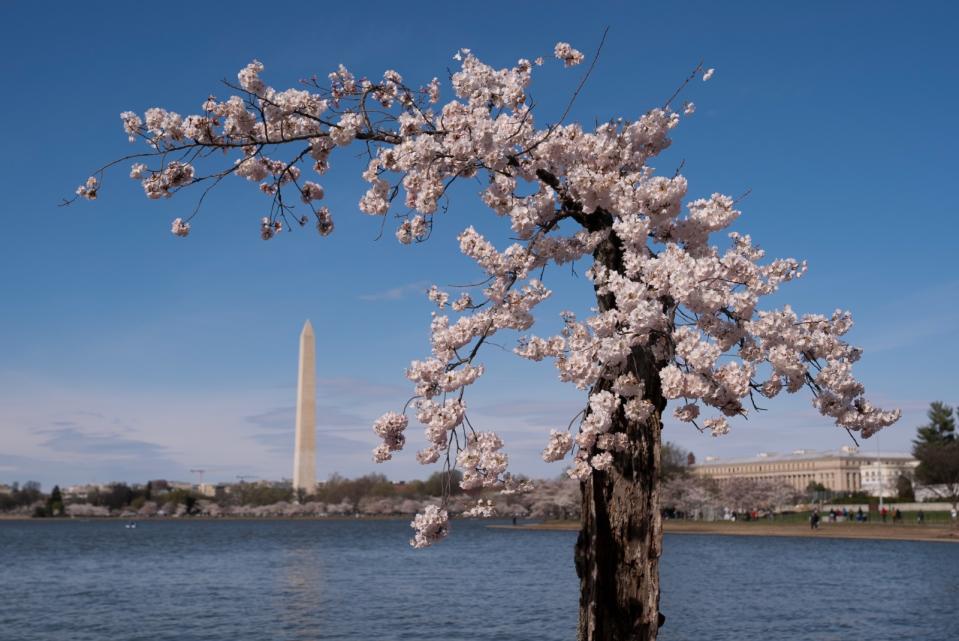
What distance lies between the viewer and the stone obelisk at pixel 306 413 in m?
102

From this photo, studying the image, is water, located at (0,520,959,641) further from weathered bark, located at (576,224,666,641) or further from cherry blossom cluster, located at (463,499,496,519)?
weathered bark, located at (576,224,666,641)

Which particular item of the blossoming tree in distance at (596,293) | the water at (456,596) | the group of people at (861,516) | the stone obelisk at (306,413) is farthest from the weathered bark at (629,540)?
the stone obelisk at (306,413)

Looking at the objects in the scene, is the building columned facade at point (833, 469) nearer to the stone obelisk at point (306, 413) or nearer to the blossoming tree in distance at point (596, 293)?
the stone obelisk at point (306, 413)

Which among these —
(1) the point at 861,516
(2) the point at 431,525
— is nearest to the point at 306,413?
(1) the point at 861,516

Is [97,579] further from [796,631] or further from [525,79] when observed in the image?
[525,79]

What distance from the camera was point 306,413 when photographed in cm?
10688

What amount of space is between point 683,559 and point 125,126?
145 ft

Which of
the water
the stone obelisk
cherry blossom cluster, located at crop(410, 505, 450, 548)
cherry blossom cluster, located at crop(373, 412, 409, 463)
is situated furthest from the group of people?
cherry blossom cluster, located at crop(373, 412, 409, 463)

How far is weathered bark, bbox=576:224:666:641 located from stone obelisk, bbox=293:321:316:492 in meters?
94.4

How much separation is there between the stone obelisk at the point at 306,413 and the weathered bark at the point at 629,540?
9444cm

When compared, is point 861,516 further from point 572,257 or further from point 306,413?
point 572,257

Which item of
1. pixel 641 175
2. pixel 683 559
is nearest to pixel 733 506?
pixel 683 559

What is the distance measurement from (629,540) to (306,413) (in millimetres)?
101418

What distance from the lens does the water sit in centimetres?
2412
